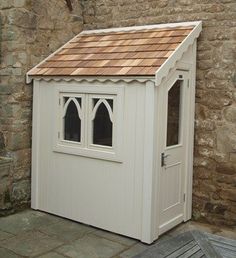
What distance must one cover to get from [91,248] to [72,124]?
175 cm

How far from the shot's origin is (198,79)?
5.41 m

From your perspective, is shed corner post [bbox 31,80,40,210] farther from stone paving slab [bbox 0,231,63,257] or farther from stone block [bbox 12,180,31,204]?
stone paving slab [bbox 0,231,63,257]

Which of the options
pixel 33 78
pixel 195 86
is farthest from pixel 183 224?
pixel 33 78

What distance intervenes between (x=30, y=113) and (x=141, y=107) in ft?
6.59

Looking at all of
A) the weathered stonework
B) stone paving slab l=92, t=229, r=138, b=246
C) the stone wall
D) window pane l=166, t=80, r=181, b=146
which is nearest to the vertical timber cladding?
the weathered stonework

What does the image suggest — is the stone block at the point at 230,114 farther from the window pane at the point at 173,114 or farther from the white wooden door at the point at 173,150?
the window pane at the point at 173,114

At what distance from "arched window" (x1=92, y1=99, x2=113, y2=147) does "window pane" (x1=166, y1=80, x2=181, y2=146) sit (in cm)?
77

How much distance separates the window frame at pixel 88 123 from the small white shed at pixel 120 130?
1 cm

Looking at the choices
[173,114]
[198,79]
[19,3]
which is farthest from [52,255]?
[19,3]

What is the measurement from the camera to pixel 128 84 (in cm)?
469

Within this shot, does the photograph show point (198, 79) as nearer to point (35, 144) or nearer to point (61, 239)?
point (35, 144)

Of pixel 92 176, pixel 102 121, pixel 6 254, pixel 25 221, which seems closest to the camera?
pixel 6 254

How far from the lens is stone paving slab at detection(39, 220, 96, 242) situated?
191 inches

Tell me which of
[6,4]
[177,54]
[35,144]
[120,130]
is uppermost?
[6,4]
